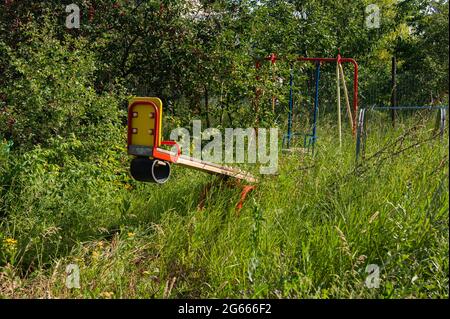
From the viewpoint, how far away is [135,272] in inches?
148

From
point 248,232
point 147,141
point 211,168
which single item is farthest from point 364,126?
point 147,141

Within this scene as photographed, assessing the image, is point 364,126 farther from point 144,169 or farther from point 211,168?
point 144,169

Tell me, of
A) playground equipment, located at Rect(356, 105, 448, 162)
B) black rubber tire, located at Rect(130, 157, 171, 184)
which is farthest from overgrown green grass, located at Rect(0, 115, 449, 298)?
black rubber tire, located at Rect(130, 157, 171, 184)

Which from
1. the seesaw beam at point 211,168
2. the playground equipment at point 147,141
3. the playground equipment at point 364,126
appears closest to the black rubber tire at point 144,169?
the playground equipment at point 147,141

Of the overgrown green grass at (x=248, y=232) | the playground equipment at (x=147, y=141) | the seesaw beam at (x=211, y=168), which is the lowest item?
the overgrown green grass at (x=248, y=232)

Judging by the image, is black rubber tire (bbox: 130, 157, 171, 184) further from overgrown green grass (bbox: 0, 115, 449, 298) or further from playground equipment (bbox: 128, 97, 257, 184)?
overgrown green grass (bbox: 0, 115, 449, 298)

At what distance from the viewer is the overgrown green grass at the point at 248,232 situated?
3.29 metres

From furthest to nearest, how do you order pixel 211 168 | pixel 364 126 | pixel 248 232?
pixel 364 126
pixel 211 168
pixel 248 232

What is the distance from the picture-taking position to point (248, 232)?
3.90 m

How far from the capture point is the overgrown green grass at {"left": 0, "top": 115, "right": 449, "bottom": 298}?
10.8 ft

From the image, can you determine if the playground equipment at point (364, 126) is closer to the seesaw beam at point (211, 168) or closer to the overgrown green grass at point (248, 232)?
the overgrown green grass at point (248, 232)

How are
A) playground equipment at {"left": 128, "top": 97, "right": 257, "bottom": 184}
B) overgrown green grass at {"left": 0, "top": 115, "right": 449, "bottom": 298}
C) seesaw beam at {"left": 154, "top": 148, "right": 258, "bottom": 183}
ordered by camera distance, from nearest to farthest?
overgrown green grass at {"left": 0, "top": 115, "right": 449, "bottom": 298}
playground equipment at {"left": 128, "top": 97, "right": 257, "bottom": 184}
seesaw beam at {"left": 154, "top": 148, "right": 258, "bottom": 183}

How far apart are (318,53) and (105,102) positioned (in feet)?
20.5
